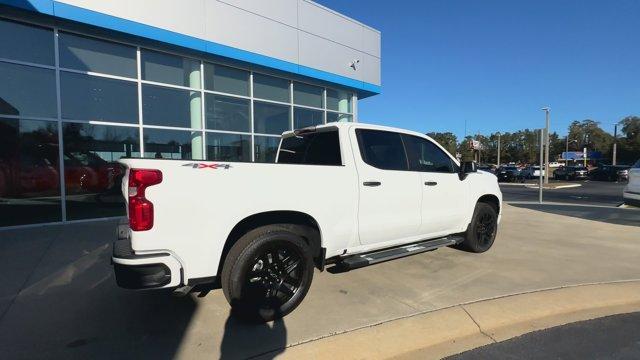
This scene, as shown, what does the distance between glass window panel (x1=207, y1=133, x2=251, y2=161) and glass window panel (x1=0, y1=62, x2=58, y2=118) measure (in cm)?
389

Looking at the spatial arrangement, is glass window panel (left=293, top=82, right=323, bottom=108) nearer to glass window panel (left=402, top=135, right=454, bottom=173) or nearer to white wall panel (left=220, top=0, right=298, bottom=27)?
white wall panel (left=220, top=0, right=298, bottom=27)

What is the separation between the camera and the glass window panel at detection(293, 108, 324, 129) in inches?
529

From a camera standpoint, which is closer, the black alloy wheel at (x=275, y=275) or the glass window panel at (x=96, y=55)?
the black alloy wheel at (x=275, y=275)

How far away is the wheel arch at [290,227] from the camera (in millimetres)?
3395

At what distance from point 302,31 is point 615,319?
11476 millimetres

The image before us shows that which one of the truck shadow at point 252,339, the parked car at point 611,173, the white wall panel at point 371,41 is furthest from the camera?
the parked car at point 611,173

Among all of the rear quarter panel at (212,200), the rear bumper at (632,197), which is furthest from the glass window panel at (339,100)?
the rear quarter panel at (212,200)

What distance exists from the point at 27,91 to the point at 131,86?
7.23 feet

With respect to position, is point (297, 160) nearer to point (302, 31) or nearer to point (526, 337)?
point (526, 337)

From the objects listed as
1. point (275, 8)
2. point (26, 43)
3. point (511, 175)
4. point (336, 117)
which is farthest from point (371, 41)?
point (511, 175)

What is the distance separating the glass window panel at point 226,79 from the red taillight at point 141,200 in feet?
29.4

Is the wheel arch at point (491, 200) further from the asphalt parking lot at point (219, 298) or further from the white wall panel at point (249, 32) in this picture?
the white wall panel at point (249, 32)

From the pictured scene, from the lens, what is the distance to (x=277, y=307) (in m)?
3.56

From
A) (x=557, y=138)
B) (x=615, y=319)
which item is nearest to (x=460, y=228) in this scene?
(x=615, y=319)
